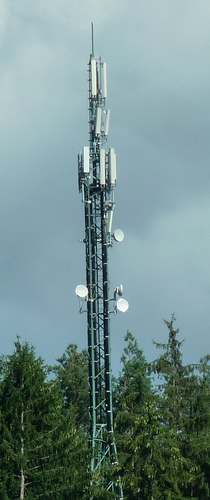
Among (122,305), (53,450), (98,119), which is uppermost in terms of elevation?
(98,119)

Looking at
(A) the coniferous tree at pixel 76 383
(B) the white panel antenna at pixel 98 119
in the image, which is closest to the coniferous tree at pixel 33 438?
(B) the white panel antenna at pixel 98 119

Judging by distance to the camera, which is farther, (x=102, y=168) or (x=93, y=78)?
(x=93, y=78)

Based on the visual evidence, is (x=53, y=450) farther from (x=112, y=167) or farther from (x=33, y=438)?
(x=112, y=167)

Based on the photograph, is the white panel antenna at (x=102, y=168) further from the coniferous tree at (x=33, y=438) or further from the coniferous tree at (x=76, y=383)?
the coniferous tree at (x=76, y=383)

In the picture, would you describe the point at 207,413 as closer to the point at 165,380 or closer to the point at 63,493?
the point at 165,380

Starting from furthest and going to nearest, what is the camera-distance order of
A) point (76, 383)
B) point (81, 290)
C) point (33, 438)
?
1. point (76, 383)
2. point (81, 290)
3. point (33, 438)

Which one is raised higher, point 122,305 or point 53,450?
point 122,305

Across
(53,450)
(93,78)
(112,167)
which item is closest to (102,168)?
(112,167)

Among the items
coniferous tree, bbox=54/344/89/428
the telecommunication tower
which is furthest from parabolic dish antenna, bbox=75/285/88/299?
coniferous tree, bbox=54/344/89/428

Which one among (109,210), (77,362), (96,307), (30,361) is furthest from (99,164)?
(77,362)

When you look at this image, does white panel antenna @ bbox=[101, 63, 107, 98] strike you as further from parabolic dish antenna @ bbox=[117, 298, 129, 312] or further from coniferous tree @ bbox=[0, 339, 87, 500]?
coniferous tree @ bbox=[0, 339, 87, 500]

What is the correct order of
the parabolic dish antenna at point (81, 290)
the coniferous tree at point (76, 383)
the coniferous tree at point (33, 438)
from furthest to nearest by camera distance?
the coniferous tree at point (76, 383)
the parabolic dish antenna at point (81, 290)
the coniferous tree at point (33, 438)

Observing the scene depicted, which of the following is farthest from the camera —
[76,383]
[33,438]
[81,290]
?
[76,383]

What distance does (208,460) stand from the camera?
5509cm
